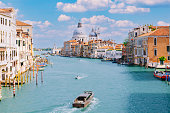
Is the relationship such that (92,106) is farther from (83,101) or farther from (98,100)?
(98,100)

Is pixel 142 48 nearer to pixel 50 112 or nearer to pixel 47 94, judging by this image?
pixel 47 94

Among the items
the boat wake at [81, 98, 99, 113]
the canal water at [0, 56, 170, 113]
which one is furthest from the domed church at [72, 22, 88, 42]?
the boat wake at [81, 98, 99, 113]

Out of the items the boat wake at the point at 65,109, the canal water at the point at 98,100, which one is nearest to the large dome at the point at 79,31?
the canal water at the point at 98,100

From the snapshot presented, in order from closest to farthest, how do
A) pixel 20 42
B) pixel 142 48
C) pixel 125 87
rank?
pixel 125 87 → pixel 20 42 → pixel 142 48

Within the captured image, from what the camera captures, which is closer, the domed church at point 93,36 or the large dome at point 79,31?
the domed church at point 93,36

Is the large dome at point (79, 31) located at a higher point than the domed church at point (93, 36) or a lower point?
higher

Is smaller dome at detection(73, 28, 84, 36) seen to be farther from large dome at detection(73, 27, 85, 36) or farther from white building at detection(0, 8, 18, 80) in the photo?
white building at detection(0, 8, 18, 80)

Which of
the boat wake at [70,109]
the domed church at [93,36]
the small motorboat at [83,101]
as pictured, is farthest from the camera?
the domed church at [93,36]

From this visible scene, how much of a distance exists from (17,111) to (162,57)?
31.6m

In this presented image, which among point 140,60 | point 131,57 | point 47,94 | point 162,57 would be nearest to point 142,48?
point 140,60

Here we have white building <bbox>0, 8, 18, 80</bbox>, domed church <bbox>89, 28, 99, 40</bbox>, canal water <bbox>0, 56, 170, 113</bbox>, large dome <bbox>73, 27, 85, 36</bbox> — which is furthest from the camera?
large dome <bbox>73, 27, 85, 36</bbox>

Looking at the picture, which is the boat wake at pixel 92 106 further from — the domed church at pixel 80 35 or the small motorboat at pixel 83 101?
the domed church at pixel 80 35

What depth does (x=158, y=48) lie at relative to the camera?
43.2 meters

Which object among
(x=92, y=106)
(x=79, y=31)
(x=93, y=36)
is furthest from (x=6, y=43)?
(x=79, y=31)
